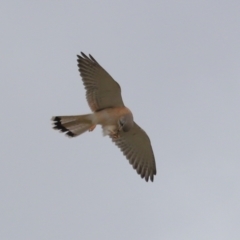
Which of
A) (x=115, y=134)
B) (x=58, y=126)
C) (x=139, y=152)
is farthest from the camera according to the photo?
(x=139, y=152)

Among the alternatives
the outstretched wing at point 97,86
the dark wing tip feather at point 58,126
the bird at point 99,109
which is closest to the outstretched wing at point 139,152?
the bird at point 99,109

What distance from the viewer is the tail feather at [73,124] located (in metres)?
19.9

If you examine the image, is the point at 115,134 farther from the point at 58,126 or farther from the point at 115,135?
the point at 58,126

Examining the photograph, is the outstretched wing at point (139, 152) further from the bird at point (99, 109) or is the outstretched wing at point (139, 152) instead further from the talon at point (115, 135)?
the bird at point (99, 109)

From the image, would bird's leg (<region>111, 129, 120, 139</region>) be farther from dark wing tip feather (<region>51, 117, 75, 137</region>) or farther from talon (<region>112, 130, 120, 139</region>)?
dark wing tip feather (<region>51, 117, 75, 137</region>)

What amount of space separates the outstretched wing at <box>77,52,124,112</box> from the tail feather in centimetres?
40

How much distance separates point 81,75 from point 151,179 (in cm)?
323

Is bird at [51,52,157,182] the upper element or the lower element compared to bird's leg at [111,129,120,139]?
upper

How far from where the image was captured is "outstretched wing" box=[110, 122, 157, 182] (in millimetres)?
20984

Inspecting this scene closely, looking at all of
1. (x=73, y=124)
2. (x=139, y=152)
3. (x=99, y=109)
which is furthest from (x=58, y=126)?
(x=139, y=152)

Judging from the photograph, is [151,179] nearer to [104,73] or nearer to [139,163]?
[139,163]

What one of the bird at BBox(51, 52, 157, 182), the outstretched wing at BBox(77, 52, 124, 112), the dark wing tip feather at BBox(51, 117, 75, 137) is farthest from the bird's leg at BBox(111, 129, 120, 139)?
the dark wing tip feather at BBox(51, 117, 75, 137)

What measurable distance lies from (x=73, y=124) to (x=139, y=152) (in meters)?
2.10

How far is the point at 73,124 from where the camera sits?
20.0 meters
